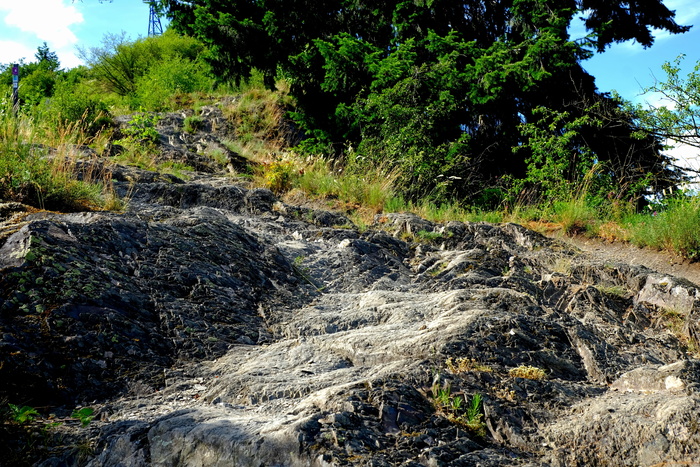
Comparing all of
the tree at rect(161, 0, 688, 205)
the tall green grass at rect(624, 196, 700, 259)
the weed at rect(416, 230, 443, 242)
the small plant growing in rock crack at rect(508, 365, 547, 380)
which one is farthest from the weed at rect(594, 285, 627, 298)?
the tree at rect(161, 0, 688, 205)

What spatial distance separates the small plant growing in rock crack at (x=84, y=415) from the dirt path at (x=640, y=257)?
5772 millimetres

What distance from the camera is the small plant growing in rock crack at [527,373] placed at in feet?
9.39

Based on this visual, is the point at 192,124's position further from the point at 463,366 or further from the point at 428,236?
the point at 463,366

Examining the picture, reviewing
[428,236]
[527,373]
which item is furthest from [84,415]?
[428,236]

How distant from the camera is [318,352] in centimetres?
334

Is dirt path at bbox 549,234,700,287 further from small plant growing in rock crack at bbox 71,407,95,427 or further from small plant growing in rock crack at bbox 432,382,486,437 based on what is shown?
small plant growing in rock crack at bbox 71,407,95,427

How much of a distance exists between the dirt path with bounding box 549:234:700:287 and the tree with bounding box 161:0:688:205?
2.83m

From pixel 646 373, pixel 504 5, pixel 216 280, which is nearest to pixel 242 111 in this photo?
pixel 504 5

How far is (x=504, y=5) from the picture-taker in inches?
506

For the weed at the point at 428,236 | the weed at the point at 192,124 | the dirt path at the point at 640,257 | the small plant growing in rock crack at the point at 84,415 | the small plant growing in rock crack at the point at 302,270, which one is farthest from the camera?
the weed at the point at 192,124

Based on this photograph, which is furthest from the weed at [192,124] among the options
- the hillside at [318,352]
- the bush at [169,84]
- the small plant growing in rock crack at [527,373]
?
the small plant growing in rock crack at [527,373]

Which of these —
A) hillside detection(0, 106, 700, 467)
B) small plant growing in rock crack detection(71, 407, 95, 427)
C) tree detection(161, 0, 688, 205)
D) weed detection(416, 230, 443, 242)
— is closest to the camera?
hillside detection(0, 106, 700, 467)

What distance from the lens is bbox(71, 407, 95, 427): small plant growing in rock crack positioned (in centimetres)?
256

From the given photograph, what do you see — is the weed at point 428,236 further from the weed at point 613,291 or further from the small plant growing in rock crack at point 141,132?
the small plant growing in rock crack at point 141,132
